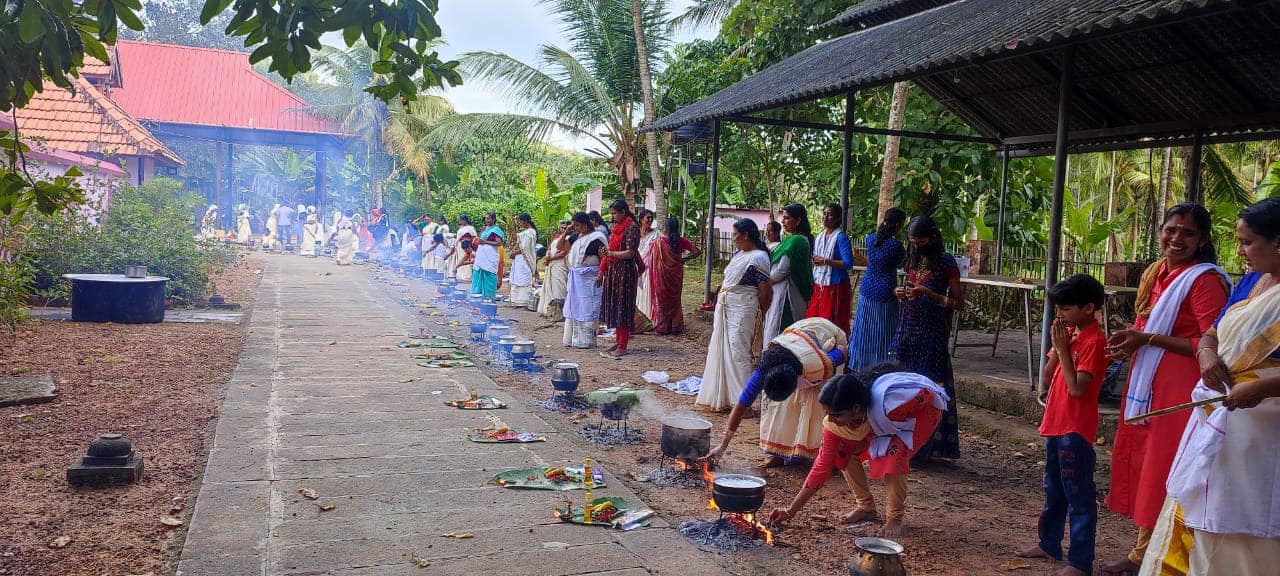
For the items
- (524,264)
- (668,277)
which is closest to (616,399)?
(668,277)

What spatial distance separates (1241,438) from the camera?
2.96 metres

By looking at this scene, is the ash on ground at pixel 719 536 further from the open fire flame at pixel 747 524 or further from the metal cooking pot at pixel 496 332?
the metal cooking pot at pixel 496 332

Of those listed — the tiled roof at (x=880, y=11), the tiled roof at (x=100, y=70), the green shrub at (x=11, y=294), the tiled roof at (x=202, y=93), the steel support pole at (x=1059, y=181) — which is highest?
the tiled roof at (x=202, y=93)

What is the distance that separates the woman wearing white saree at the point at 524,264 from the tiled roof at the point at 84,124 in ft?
24.7

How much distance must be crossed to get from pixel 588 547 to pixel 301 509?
60.9 inches

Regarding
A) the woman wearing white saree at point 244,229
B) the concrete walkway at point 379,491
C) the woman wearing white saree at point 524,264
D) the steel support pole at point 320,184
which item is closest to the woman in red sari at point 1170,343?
the concrete walkway at point 379,491

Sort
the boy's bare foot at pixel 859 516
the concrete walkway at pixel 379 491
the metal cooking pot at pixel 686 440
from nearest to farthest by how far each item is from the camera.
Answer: the concrete walkway at pixel 379 491 < the boy's bare foot at pixel 859 516 < the metal cooking pot at pixel 686 440

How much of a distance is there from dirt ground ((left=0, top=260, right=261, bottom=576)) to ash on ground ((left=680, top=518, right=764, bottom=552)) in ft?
7.76

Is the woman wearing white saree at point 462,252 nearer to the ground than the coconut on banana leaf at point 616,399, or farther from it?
farther from it

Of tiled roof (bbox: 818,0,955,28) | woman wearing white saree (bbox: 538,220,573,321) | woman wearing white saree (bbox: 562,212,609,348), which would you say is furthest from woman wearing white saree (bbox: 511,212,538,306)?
tiled roof (bbox: 818,0,955,28)

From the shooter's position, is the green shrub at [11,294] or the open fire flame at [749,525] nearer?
the open fire flame at [749,525]

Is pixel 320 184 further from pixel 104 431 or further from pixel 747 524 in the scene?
pixel 747 524

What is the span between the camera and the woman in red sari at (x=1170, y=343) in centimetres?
357

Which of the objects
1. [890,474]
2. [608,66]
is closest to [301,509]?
[890,474]
